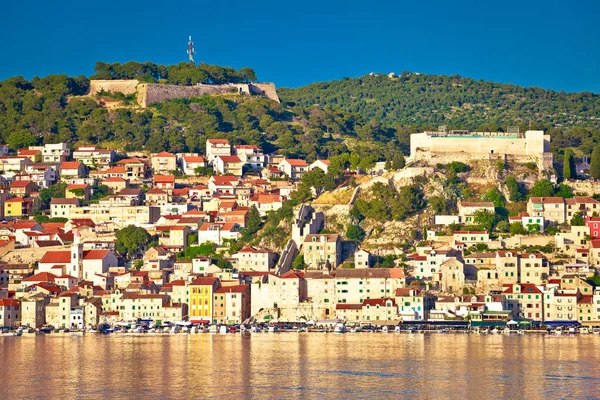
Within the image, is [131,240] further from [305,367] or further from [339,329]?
[305,367]

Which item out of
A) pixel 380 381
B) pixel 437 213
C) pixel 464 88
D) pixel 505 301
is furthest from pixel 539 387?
pixel 464 88

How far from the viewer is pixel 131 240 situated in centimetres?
8631

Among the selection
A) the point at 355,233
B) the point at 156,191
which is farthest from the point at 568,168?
the point at 156,191

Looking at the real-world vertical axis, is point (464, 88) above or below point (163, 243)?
above

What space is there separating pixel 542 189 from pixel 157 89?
44832 millimetres

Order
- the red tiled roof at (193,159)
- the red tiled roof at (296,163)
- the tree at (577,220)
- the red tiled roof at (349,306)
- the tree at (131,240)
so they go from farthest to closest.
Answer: the red tiled roof at (193,159) < the red tiled roof at (296,163) < the tree at (131,240) < the tree at (577,220) < the red tiled roof at (349,306)

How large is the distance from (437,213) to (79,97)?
46098 millimetres

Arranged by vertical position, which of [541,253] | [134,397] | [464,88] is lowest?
[134,397]

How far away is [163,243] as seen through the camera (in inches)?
3428

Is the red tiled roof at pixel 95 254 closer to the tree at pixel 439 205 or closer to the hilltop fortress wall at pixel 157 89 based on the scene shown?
the tree at pixel 439 205

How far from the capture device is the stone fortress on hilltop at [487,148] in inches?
3438

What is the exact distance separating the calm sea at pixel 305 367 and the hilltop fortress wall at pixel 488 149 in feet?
63.5

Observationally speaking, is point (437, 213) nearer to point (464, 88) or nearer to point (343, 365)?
point (343, 365)

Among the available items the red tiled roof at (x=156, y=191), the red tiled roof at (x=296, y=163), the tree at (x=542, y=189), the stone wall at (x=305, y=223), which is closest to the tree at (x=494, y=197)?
the tree at (x=542, y=189)
